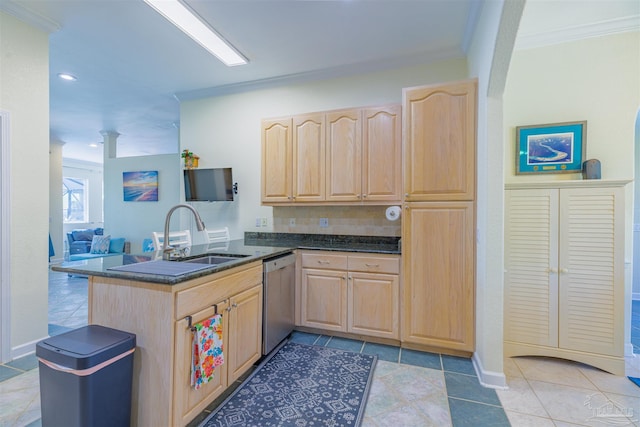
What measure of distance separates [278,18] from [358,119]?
112 centimetres

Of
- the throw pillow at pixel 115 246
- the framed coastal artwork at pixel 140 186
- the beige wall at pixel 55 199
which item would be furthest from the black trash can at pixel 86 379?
the beige wall at pixel 55 199

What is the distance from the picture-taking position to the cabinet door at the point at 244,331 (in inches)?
78.1

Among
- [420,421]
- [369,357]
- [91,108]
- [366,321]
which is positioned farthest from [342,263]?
[91,108]

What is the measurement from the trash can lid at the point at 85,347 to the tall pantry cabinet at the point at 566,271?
282 cm

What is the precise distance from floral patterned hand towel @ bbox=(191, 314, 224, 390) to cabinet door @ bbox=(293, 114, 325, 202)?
1.68 metres

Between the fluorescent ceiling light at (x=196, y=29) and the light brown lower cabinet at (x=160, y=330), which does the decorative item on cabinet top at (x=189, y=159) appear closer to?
the fluorescent ceiling light at (x=196, y=29)

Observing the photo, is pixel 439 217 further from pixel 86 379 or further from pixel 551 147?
pixel 86 379

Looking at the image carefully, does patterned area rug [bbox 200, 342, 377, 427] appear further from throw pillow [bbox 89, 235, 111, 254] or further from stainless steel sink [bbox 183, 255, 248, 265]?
throw pillow [bbox 89, 235, 111, 254]

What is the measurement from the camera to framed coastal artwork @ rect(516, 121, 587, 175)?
257 cm

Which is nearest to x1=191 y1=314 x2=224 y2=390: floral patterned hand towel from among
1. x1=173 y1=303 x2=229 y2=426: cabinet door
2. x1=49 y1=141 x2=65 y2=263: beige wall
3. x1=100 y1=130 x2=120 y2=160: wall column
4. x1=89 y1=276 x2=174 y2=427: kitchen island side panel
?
x1=173 y1=303 x2=229 y2=426: cabinet door

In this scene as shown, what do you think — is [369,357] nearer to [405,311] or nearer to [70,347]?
[405,311]

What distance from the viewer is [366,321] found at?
9.05 ft

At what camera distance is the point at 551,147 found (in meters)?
2.64

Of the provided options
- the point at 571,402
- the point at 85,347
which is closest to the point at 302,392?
the point at 85,347
